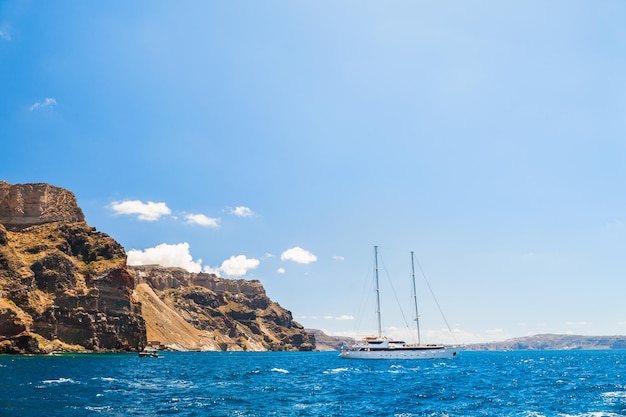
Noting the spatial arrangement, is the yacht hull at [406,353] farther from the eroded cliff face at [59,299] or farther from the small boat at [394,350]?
the eroded cliff face at [59,299]

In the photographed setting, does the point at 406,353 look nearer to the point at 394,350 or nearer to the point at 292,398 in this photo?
the point at 394,350

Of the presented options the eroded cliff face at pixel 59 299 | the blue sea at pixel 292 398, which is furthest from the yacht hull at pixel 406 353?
the eroded cliff face at pixel 59 299

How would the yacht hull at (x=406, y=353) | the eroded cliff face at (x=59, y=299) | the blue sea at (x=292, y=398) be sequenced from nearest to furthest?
1. the blue sea at (x=292, y=398)
2. the eroded cliff face at (x=59, y=299)
3. the yacht hull at (x=406, y=353)

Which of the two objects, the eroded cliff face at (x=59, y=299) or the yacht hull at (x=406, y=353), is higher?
the eroded cliff face at (x=59, y=299)

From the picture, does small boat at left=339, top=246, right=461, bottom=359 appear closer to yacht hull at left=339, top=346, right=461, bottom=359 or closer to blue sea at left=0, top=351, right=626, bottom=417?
yacht hull at left=339, top=346, right=461, bottom=359

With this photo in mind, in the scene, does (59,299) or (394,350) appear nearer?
(394,350)

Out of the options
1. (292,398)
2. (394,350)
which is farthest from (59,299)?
(292,398)

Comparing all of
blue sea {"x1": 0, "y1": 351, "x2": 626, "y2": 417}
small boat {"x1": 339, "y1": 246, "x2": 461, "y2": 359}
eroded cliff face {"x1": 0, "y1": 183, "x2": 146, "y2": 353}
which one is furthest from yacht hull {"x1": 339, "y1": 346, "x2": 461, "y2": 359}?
eroded cliff face {"x1": 0, "y1": 183, "x2": 146, "y2": 353}

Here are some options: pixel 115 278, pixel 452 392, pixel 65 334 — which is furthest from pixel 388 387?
pixel 115 278

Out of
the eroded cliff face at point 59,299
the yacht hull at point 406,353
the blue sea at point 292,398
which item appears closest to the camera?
the blue sea at point 292,398

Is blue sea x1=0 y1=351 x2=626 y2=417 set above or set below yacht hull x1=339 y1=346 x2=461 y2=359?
above

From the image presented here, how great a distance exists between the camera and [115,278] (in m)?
195

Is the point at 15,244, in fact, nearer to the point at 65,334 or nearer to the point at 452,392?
the point at 65,334

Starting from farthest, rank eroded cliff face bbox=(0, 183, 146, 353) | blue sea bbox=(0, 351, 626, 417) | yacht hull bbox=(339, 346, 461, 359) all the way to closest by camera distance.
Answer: yacht hull bbox=(339, 346, 461, 359) → eroded cliff face bbox=(0, 183, 146, 353) → blue sea bbox=(0, 351, 626, 417)
